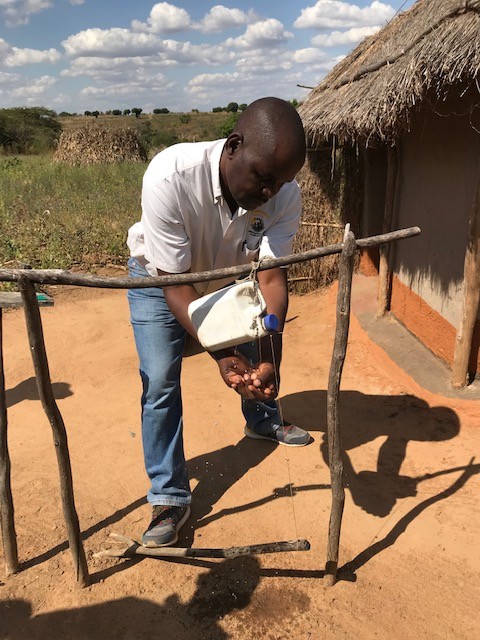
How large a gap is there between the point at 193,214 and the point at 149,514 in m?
1.67

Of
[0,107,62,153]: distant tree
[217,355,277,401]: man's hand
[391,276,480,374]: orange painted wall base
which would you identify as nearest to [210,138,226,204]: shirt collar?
[217,355,277,401]: man's hand

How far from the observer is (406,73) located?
3.48m

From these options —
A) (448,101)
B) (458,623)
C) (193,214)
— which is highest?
(448,101)

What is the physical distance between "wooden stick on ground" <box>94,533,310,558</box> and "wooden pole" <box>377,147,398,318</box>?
135 inches

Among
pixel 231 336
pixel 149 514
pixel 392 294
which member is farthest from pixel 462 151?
pixel 149 514

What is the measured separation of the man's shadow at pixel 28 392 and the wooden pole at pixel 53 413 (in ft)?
6.91

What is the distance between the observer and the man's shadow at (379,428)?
2912mm

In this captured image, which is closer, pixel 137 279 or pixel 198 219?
pixel 137 279

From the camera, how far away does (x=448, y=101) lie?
385cm

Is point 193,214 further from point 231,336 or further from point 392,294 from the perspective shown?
point 392,294

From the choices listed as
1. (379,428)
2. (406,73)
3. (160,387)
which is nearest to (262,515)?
(160,387)

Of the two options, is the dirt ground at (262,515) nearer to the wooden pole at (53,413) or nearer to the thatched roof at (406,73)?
the wooden pole at (53,413)

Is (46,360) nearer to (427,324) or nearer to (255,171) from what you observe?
(255,171)

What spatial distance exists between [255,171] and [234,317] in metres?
0.54
